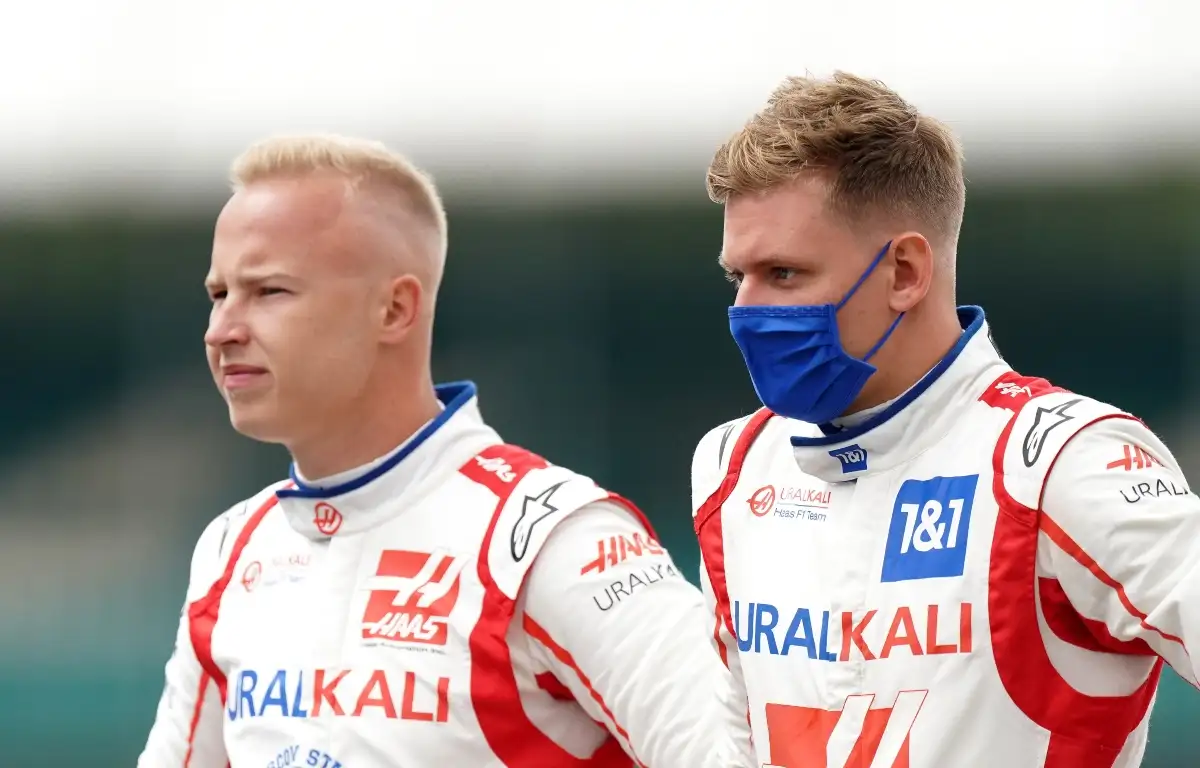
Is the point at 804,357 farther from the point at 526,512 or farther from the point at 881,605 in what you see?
the point at 526,512

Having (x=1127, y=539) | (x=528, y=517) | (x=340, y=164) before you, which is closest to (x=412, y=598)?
(x=528, y=517)

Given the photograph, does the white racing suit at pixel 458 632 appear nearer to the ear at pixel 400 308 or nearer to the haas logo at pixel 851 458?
the ear at pixel 400 308

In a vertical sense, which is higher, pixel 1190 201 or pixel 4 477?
pixel 1190 201

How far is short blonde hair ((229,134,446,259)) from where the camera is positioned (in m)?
3.52

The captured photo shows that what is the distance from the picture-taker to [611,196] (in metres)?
10.2

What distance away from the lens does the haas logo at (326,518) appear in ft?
11.2

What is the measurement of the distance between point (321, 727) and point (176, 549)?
6.99 meters

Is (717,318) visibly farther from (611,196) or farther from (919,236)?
(919,236)

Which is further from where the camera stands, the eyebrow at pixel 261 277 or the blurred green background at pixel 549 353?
the blurred green background at pixel 549 353

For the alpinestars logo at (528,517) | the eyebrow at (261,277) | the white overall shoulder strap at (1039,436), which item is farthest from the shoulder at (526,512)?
the white overall shoulder strap at (1039,436)

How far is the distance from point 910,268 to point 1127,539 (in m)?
0.58

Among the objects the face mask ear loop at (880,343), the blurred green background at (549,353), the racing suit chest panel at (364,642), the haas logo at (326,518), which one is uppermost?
the face mask ear loop at (880,343)

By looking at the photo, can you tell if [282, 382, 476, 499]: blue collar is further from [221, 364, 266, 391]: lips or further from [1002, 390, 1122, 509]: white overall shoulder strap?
[1002, 390, 1122, 509]: white overall shoulder strap

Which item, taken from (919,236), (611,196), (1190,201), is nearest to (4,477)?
(611,196)
